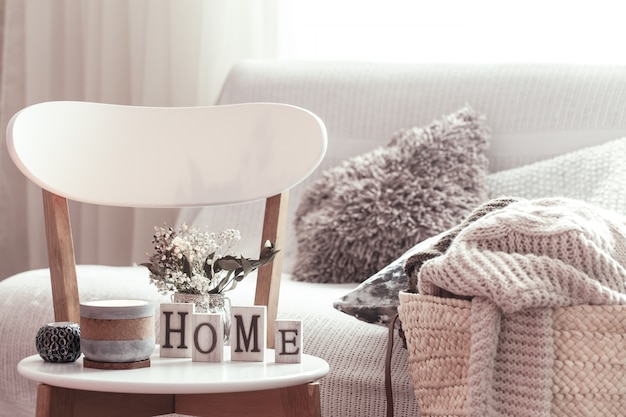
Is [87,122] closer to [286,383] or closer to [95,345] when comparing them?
[95,345]

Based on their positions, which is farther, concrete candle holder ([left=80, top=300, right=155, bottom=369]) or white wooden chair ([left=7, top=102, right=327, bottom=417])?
white wooden chair ([left=7, top=102, right=327, bottom=417])

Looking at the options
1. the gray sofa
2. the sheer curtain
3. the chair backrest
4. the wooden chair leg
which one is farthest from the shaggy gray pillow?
the sheer curtain

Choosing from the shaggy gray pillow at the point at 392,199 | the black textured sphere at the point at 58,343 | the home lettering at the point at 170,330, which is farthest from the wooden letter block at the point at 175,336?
the shaggy gray pillow at the point at 392,199

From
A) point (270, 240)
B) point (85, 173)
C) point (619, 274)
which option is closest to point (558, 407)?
point (619, 274)

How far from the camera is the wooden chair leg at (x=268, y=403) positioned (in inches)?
42.6

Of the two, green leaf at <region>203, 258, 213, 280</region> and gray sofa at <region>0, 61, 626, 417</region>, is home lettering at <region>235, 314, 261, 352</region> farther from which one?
gray sofa at <region>0, 61, 626, 417</region>

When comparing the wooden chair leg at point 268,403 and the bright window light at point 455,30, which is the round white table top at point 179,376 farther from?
the bright window light at point 455,30

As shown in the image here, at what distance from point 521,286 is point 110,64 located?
2.06 meters

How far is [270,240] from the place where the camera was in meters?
1.36

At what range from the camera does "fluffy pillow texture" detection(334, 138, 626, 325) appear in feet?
4.47

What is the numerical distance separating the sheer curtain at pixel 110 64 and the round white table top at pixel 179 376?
164 cm

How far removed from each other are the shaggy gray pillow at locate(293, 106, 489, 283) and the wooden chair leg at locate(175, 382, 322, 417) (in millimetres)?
733

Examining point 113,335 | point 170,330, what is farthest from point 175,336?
point 113,335

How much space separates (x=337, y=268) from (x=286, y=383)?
0.84m
